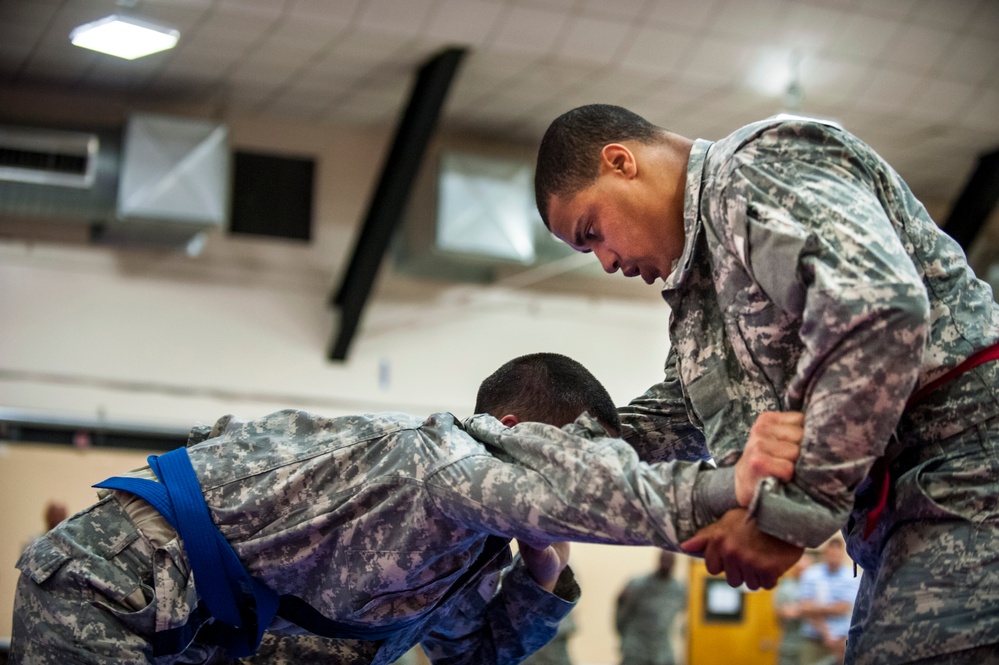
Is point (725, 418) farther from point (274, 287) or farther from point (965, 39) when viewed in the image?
point (274, 287)

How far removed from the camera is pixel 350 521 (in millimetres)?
1982

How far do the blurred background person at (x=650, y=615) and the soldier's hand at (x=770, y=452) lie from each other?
6267 mm

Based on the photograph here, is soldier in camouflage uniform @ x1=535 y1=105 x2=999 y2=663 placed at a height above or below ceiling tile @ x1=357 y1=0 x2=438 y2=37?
below

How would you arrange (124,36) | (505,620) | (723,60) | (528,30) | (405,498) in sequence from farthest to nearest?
1. (723,60)
2. (528,30)
3. (124,36)
4. (505,620)
5. (405,498)

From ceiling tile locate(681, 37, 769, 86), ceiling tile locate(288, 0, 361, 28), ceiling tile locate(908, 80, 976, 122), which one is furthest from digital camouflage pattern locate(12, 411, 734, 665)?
ceiling tile locate(908, 80, 976, 122)

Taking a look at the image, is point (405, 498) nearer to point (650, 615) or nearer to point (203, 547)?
point (203, 547)

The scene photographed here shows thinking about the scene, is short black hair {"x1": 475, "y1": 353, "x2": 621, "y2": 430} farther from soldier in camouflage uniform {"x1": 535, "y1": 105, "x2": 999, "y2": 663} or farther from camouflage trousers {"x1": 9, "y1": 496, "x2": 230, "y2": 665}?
camouflage trousers {"x1": 9, "y1": 496, "x2": 230, "y2": 665}

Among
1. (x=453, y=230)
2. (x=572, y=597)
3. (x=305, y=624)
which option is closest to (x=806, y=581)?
(x=453, y=230)

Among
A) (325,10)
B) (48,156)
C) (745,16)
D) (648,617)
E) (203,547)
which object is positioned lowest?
(648,617)

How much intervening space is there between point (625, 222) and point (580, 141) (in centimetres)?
17

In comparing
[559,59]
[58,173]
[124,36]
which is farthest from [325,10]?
[58,173]

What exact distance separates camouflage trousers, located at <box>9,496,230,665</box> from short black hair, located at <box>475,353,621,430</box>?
73 cm

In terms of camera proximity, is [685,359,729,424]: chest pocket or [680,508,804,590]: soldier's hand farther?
[685,359,729,424]: chest pocket

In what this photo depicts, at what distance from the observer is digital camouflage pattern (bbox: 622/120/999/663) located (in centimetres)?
164
